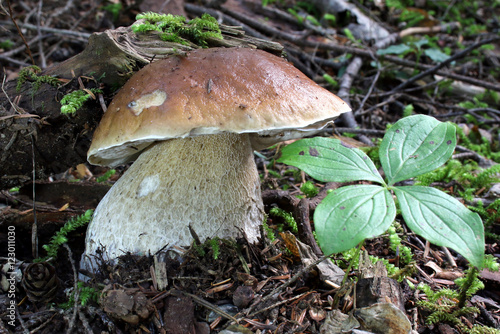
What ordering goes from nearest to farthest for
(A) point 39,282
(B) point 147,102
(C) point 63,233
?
(B) point 147,102 → (A) point 39,282 → (C) point 63,233

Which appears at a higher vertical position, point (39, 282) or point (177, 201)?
point (177, 201)

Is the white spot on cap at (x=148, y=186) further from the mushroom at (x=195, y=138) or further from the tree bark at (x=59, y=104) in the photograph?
the tree bark at (x=59, y=104)

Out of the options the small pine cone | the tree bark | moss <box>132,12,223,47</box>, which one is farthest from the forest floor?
moss <box>132,12,223,47</box>

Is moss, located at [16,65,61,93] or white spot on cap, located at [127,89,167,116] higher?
white spot on cap, located at [127,89,167,116]

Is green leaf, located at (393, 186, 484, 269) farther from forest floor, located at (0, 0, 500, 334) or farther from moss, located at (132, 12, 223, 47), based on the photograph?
moss, located at (132, 12, 223, 47)

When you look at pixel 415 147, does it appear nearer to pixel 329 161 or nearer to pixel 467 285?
pixel 329 161

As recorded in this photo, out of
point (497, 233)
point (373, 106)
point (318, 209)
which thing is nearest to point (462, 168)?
point (497, 233)

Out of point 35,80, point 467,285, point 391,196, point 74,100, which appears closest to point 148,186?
point 74,100
